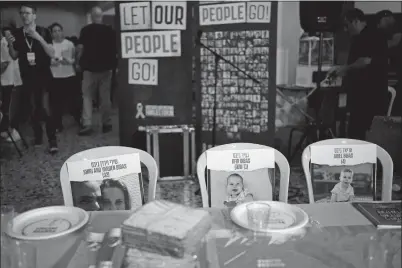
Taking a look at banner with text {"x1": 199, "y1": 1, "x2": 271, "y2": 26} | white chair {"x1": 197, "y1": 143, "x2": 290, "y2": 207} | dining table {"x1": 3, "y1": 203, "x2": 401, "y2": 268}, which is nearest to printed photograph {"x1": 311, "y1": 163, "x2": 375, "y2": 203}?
white chair {"x1": 197, "y1": 143, "x2": 290, "y2": 207}

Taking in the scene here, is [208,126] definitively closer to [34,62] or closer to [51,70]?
[51,70]

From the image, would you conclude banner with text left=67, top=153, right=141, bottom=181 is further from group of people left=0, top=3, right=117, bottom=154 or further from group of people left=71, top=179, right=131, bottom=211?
group of people left=0, top=3, right=117, bottom=154

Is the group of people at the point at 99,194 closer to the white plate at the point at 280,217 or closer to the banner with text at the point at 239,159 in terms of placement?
the banner with text at the point at 239,159

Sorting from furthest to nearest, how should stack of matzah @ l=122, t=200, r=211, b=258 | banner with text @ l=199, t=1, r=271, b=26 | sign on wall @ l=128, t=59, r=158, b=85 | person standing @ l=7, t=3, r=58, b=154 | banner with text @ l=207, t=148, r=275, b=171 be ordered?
person standing @ l=7, t=3, r=58, b=154 → sign on wall @ l=128, t=59, r=158, b=85 → banner with text @ l=199, t=1, r=271, b=26 → banner with text @ l=207, t=148, r=275, b=171 → stack of matzah @ l=122, t=200, r=211, b=258

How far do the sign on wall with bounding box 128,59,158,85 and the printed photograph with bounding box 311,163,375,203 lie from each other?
8.35 ft

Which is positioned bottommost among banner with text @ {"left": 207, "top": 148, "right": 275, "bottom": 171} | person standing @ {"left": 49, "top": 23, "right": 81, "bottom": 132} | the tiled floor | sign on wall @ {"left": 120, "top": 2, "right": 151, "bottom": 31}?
the tiled floor

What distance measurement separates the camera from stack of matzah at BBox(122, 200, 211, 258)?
3.59 ft

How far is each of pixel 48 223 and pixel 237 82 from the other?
3.12m

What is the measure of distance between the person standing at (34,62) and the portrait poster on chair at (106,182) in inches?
129

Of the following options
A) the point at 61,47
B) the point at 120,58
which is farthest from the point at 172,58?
the point at 61,47

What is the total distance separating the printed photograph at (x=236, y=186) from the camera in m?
→ 2.17

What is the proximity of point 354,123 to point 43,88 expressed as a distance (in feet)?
10.9

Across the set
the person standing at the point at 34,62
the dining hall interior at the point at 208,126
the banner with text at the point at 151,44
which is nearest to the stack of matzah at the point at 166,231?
the dining hall interior at the point at 208,126

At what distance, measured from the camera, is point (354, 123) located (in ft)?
15.2
